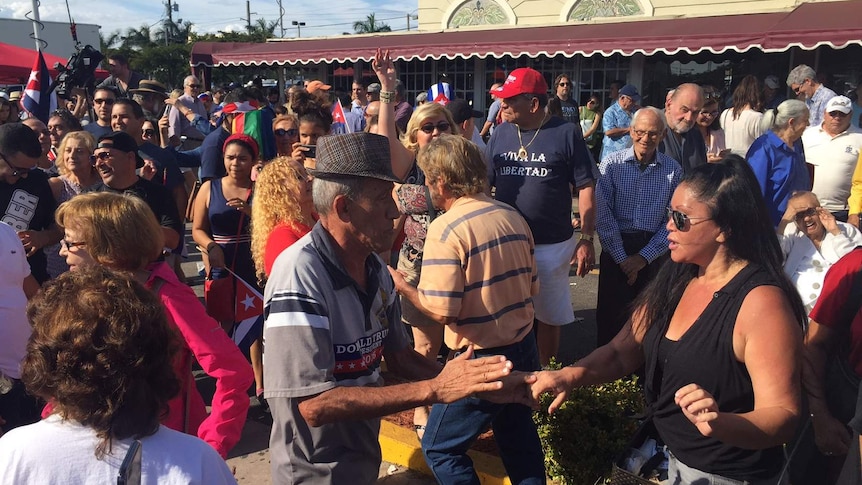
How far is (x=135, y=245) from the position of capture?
260 centimetres

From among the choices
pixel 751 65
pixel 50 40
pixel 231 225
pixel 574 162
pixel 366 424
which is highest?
pixel 50 40

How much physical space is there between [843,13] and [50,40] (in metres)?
41.5

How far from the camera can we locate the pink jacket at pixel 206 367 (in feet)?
7.94

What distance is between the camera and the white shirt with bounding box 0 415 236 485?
147cm

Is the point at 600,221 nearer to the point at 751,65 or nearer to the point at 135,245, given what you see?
the point at 135,245

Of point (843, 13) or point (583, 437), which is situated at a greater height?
point (843, 13)

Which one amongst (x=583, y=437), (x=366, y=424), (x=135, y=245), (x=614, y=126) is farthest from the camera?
(x=614, y=126)

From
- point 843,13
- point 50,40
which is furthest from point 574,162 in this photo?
point 50,40

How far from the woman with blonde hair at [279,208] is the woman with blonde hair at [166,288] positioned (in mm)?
874

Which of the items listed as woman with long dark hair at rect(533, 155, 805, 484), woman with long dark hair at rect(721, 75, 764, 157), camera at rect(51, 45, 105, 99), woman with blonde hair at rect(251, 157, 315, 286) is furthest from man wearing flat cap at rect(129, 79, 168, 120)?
woman with long dark hair at rect(533, 155, 805, 484)

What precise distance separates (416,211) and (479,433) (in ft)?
5.34

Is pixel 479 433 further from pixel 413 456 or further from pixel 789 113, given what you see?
pixel 789 113

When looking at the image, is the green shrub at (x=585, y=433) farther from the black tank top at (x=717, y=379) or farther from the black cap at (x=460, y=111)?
the black cap at (x=460, y=111)

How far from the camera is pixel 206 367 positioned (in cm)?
247
